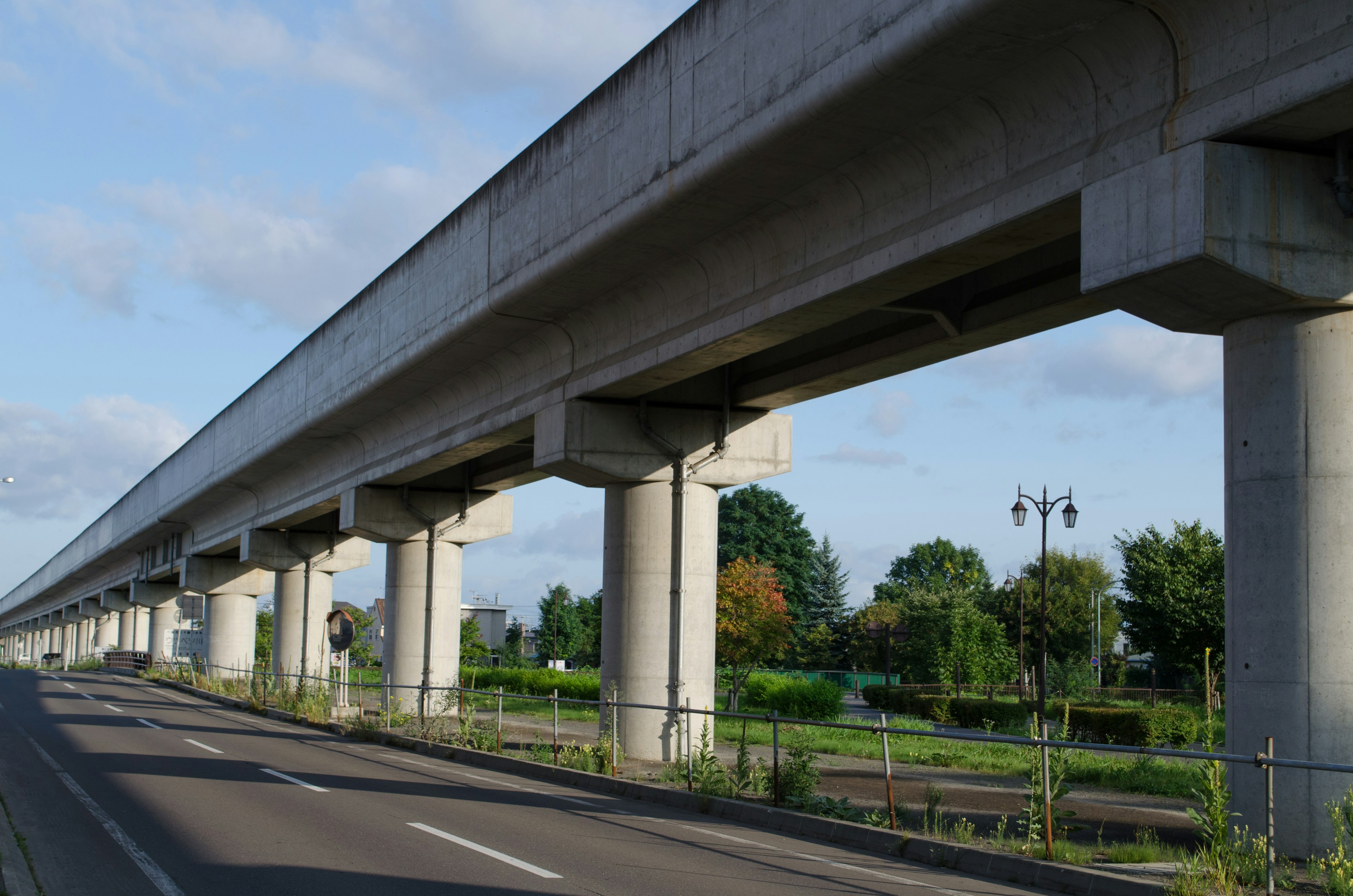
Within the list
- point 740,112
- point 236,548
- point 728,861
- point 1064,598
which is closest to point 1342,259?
point 740,112

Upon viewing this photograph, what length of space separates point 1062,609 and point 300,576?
57.2m

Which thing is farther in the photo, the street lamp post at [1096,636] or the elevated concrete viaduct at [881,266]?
the street lamp post at [1096,636]

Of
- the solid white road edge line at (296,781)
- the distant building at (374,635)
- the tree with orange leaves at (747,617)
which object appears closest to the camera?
the solid white road edge line at (296,781)

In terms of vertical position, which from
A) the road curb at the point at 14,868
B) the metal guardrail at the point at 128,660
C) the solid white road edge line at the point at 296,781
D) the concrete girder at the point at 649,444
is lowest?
the metal guardrail at the point at 128,660

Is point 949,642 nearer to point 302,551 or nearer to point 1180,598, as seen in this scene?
point 1180,598

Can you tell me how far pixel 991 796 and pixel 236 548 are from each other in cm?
3994

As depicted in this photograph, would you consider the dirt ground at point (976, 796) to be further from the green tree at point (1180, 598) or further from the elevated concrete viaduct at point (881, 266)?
the green tree at point (1180, 598)

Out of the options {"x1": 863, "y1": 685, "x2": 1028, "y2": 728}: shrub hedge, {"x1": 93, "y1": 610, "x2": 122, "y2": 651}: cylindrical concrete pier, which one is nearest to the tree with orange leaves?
Answer: {"x1": 863, "y1": 685, "x2": 1028, "y2": 728}: shrub hedge

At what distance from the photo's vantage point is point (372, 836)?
11688 millimetres

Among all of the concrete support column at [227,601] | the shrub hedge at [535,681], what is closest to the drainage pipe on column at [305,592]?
the shrub hedge at [535,681]

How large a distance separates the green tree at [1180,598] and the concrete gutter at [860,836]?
38.2m

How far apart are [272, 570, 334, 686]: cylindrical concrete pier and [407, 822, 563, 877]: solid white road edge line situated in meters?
28.0

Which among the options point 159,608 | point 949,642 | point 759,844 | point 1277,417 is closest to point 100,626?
point 159,608

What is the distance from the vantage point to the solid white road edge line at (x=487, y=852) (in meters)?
9.80
